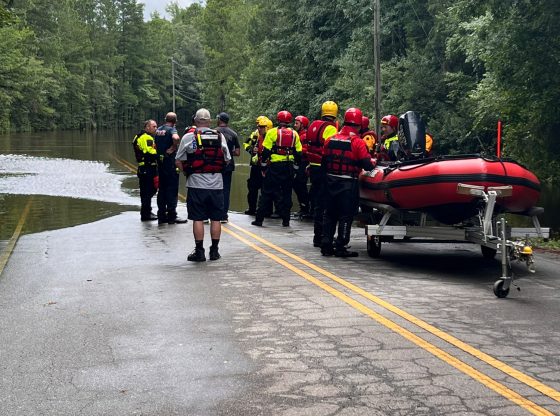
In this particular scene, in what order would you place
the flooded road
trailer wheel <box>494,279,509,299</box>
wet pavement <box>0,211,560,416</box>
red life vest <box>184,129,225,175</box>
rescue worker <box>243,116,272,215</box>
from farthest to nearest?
the flooded road → rescue worker <box>243,116,272,215</box> → red life vest <box>184,129,225,175</box> → trailer wheel <box>494,279,509,299</box> → wet pavement <box>0,211,560,416</box>

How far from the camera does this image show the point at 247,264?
11078mm

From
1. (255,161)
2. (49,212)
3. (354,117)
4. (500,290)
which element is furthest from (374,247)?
(49,212)

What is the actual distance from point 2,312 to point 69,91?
101781 mm

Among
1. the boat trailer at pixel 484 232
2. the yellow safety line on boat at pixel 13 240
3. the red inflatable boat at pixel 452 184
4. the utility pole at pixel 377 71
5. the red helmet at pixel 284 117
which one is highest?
the utility pole at pixel 377 71

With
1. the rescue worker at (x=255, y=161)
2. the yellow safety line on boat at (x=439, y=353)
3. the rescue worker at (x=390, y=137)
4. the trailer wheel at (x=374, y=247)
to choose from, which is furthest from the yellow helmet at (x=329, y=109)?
the rescue worker at (x=255, y=161)

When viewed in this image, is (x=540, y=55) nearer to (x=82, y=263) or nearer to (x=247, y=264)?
(x=247, y=264)

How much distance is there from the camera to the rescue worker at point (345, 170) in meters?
11.4

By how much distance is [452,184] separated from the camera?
9.83 meters

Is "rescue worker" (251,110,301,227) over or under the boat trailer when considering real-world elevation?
over

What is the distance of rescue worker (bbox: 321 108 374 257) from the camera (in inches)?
450

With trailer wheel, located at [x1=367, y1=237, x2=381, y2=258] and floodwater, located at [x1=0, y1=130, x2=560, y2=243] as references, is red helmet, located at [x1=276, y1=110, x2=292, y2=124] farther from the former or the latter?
floodwater, located at [x1=0, y1=130, x2=560, y2=243]

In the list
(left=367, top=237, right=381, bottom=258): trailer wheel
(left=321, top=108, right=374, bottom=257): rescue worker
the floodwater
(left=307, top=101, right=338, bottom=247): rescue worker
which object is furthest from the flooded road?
(left=367, top=237, right=381, bottom=258): trailer wheel

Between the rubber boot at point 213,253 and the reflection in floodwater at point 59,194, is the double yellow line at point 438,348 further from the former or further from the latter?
the reflection in floodwater at point 59,194

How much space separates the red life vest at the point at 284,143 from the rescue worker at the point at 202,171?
4028 millimetres
